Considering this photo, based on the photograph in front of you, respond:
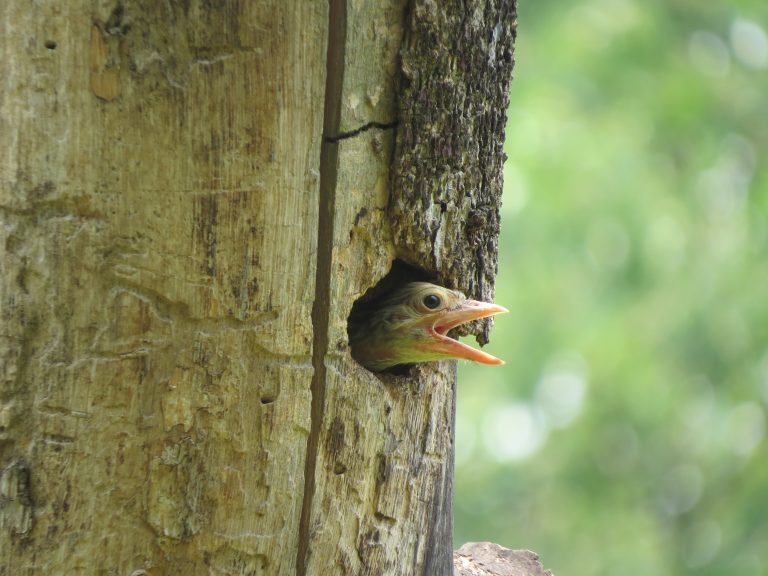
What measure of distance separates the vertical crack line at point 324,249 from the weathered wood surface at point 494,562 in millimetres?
1031

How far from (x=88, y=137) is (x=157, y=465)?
91 centimetres

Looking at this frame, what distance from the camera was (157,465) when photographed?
2.81 m

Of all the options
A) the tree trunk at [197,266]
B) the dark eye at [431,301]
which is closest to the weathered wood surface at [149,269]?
the tree trunk at [197,266]

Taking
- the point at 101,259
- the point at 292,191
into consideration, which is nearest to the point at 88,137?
the point at 101,259

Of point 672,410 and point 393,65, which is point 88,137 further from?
point 672,410

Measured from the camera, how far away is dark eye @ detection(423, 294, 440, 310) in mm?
3326

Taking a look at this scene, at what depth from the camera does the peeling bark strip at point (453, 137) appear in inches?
121

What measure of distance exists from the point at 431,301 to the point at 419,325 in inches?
3.6

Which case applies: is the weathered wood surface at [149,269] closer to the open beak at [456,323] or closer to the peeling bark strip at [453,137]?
the peeling bark strip at [453,137]

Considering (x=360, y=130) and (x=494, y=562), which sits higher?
(x=360, y=130)

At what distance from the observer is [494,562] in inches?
157

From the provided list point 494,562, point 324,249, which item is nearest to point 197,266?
point 324,249

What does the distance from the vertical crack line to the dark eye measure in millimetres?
480

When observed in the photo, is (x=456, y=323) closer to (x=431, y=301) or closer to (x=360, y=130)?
(x=431, y=301)
